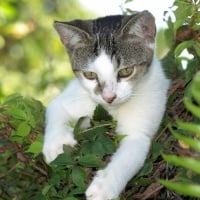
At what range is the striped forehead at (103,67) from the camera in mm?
2289

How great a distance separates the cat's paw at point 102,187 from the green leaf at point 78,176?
36 millimetres

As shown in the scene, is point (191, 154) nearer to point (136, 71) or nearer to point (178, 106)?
point (178, 106)

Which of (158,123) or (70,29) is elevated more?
(70,29)

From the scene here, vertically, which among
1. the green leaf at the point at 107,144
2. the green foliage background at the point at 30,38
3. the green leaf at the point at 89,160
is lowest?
the green foliage background at the point at 30,38

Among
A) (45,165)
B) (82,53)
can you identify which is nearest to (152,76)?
(82,53)

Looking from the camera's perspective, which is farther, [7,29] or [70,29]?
[7,29]

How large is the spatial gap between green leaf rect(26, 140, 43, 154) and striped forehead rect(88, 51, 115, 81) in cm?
45

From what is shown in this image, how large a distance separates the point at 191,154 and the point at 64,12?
494cm

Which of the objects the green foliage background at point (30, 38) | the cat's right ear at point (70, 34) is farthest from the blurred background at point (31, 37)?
the cat's right ear at point (70, 34)

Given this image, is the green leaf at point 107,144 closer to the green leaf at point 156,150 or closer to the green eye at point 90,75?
the green leaf at point 156,150

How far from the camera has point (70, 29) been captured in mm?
2439

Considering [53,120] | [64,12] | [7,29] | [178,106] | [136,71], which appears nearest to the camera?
[178,106]

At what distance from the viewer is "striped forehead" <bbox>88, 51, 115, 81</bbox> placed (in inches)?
90.1

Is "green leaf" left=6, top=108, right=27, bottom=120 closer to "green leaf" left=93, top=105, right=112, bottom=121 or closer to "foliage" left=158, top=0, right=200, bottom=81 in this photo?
"green leaf" left=93, top=105, right=112, bottom=121
